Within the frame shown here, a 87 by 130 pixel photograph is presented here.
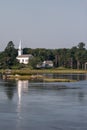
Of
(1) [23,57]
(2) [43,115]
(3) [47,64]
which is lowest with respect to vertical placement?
(2) [43,115]

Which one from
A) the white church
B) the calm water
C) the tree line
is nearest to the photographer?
the calm water

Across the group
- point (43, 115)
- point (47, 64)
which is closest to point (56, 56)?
point (47, 64)

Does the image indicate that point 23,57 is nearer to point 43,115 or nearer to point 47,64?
point 47,64

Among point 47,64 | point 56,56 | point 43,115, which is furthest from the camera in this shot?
point 56,56

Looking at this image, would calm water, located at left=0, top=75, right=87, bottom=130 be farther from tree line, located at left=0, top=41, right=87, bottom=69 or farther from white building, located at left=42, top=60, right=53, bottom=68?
white building, located at left=42, top=60, right=53, bottom=68

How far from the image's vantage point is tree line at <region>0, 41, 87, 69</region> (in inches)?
6053

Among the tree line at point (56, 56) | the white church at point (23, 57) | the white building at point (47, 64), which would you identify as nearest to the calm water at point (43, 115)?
the tree line at point (56, 56)

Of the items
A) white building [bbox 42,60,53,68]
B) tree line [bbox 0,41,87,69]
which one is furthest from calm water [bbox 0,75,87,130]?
white building [bbox 42,60,53,68]

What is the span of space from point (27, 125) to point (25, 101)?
42.2 feet

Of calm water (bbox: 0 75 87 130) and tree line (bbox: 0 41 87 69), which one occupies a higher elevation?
tree line (bbox: 0 41 87 69)

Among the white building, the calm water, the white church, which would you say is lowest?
the calm water

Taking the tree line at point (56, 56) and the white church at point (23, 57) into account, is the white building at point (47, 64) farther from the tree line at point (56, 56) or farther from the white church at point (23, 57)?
the white church at point (23, 57)

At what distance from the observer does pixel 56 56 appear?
A: 588 ft

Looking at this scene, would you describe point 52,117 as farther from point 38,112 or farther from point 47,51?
point 47,51
